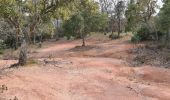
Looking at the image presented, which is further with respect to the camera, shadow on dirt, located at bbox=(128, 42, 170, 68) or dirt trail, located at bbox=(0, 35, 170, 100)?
shadow on dirt, located at bbox=(128, 42, 170, 68)

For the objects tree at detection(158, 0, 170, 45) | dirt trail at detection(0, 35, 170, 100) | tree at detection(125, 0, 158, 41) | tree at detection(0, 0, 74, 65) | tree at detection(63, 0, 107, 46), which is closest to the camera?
dirt trail at detection(0, 35, 170, 100)

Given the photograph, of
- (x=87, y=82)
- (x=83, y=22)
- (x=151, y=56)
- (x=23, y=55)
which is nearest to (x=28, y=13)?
(x=23, y=55)

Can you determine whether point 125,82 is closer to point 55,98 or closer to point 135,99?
point 135,99

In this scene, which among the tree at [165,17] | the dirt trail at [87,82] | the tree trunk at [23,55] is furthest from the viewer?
the tree at [165,17]

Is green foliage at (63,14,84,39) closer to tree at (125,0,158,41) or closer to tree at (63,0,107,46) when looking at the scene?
tree at (63,0,107,46)

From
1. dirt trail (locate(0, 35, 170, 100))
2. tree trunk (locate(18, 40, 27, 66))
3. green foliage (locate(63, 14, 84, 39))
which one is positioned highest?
green foliage (locate(63, 14, 84, 39))

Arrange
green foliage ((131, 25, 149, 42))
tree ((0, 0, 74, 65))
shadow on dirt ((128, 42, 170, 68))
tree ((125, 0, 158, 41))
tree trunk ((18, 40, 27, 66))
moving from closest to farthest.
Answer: tree ((0, 0, 74, 65))
tree trunk ((18, 40, 27, 66))
shadow on dirt ((128, 42, 170, 68))
tree ((125, 0, 158, 41))
green foliage ((131, 25, 149, 42))

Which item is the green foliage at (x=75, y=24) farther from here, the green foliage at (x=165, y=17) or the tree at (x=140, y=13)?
the green foliage at (x=165, y=17)

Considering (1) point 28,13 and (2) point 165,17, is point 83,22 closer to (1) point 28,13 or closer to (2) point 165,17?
(2) point 165,17

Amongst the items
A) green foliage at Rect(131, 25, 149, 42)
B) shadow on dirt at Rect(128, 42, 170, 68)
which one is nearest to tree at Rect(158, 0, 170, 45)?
shadow on dirt at Rect(128, 42, 170, 68)

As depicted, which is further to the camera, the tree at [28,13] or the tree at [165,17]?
the tree at [165,17]

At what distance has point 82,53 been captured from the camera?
1391 inches

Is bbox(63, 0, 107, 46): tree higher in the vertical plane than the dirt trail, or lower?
higher

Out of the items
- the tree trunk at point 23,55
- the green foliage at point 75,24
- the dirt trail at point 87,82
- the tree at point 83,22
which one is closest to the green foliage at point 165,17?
the dirt trail at point 87,82
